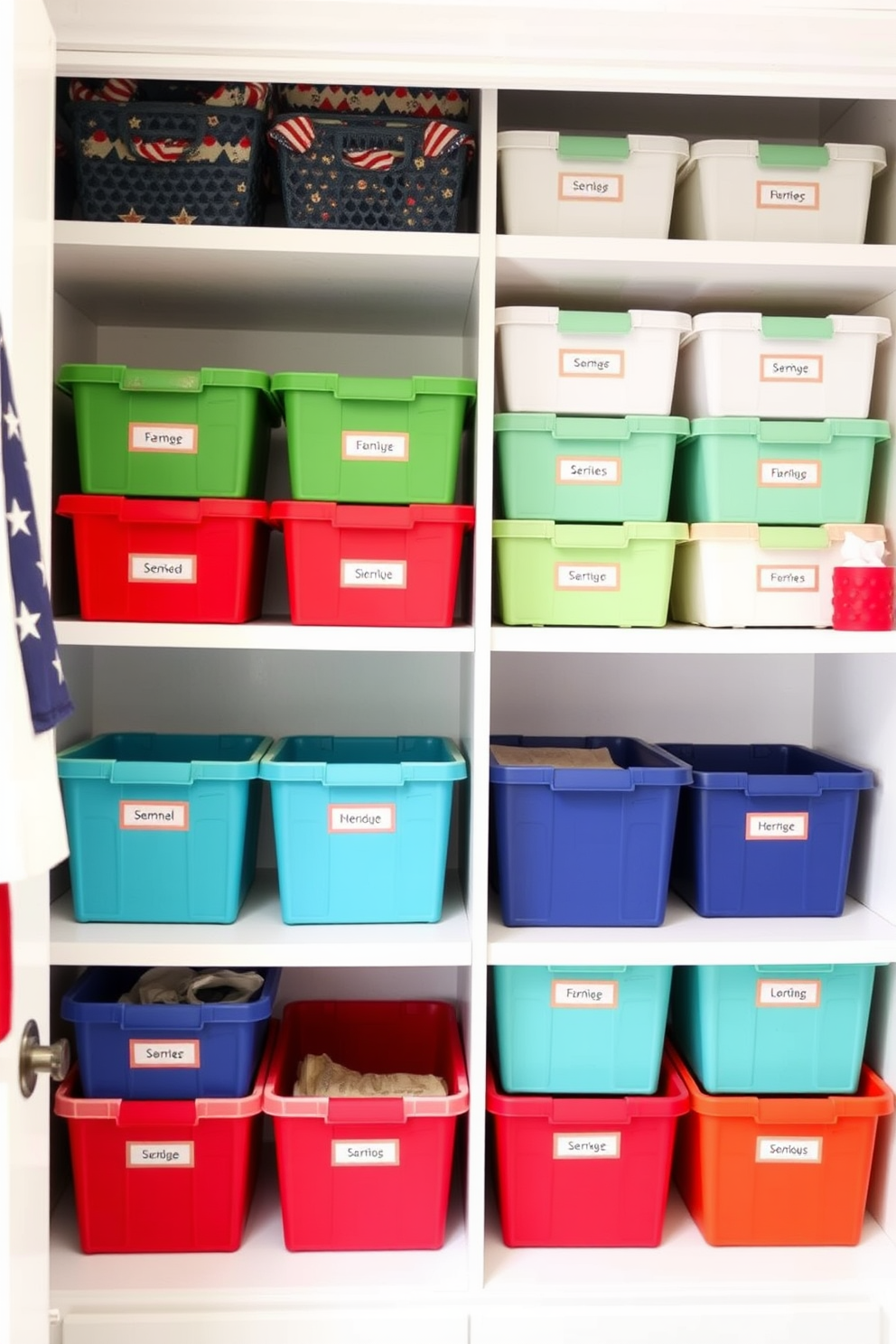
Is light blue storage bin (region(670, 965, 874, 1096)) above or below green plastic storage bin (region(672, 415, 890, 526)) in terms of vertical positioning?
below

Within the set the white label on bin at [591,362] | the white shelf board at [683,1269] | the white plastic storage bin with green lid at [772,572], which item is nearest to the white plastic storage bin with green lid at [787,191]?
the white label on bin at [591,362]

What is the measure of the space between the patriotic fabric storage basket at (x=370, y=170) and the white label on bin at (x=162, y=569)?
600 millimetres

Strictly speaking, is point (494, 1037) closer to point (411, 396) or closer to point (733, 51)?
point (411, 396)

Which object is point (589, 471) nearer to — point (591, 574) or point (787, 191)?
point (591, 574)

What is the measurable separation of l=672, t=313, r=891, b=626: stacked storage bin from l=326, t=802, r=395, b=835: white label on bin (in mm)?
656

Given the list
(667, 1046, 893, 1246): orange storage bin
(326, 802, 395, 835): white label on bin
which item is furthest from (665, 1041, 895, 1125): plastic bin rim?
(326, 802, 395, 835): white label on bin

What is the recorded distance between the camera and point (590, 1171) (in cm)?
194

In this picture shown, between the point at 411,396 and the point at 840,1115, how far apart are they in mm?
1439

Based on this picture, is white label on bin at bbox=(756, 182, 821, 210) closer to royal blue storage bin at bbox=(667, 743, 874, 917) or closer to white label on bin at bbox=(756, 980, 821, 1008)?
royal blue storage bin at bbox=(667, 743, 874, 917)

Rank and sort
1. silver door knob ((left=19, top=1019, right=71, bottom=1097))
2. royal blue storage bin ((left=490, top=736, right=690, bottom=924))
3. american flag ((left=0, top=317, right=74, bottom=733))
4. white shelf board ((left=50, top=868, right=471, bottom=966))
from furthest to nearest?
1. royal blue storage bin ((left=490, top=736, right=690, bottom=924))
2. white shelf board ((left=50, top=868, right=471, bottom=966))
3. silver door knob ((left=19, top=1019, right=71, bottom=1097))
4. american flag ((left=0, top=317, right=74, bottom=733))

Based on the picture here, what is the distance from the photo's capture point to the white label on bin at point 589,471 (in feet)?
6.30

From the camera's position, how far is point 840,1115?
1.94 metres

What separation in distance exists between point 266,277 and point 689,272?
731 millimetres

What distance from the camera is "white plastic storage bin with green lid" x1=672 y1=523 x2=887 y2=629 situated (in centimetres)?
193
